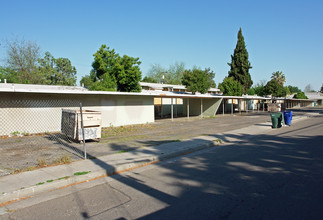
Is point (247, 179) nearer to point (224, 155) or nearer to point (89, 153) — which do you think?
point (224, 155)

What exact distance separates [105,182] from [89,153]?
310 centimetres

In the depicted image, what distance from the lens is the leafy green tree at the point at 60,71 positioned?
51.1 meters

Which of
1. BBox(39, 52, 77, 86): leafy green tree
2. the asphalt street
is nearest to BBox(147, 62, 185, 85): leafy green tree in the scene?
BBox(39, 52, 77, 86): leafy green tree

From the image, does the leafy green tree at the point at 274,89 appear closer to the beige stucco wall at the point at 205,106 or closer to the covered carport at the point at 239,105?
the covered carport at the point at 239,105

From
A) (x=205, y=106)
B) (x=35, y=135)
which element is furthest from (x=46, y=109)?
(x=205, y=106)

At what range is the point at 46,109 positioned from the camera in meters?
14.0

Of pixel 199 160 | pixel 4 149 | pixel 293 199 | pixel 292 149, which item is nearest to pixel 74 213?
pixel 293 199

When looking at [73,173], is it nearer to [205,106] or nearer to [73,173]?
[73,173]

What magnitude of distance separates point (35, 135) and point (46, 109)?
1.79m

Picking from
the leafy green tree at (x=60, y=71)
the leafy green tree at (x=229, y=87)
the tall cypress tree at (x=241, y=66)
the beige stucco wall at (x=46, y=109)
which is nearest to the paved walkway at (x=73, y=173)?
the beige stucco wall at (x=46, y=109)

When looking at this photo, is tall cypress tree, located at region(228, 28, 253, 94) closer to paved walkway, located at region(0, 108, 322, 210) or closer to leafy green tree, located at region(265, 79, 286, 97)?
leafy green tree, located at region(265, 79, 286, 97)

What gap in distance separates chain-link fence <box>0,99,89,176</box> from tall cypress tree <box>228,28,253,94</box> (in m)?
38.2

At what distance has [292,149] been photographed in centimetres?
893

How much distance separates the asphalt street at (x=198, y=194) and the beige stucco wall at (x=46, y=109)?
9.82 metres
